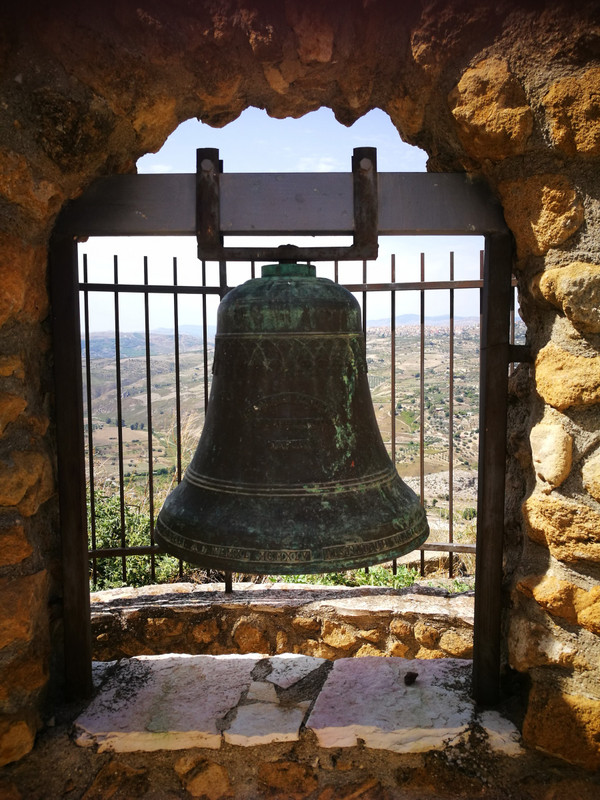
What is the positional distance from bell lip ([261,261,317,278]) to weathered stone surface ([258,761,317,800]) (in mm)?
1555

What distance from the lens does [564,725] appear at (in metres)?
1.85

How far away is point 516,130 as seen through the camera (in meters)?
1.77

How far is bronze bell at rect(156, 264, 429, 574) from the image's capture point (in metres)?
1.45

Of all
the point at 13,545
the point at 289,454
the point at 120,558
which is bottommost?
the point at 120,558

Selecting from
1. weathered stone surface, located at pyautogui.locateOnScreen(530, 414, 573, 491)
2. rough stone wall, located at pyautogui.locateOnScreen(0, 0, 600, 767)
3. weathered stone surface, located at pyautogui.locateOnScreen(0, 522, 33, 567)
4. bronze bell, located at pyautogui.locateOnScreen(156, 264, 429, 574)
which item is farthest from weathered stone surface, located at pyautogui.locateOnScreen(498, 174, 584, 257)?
weathered stone surface, located at pyautogui.locateOnScreen(0, 522, 33, 567)

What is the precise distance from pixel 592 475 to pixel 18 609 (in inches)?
69.6

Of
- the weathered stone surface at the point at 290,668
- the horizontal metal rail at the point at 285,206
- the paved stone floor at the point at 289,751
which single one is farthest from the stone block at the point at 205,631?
the horizontal metal rail at the point at 285,206

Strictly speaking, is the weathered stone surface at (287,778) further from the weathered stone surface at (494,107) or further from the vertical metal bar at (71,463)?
the weathered stone surface at (494,107)

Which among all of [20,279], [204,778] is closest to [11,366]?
[20,279]

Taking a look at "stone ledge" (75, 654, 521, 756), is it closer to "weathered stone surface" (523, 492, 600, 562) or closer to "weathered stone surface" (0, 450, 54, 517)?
"weathered stone surface" (523, 492, 600, 562)

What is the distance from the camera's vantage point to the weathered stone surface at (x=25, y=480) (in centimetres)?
183

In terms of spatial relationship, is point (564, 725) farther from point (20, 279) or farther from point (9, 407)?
point (20, 279)

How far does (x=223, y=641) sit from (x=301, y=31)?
2.54 meters

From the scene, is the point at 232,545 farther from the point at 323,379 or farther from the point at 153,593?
the point at 153,593
